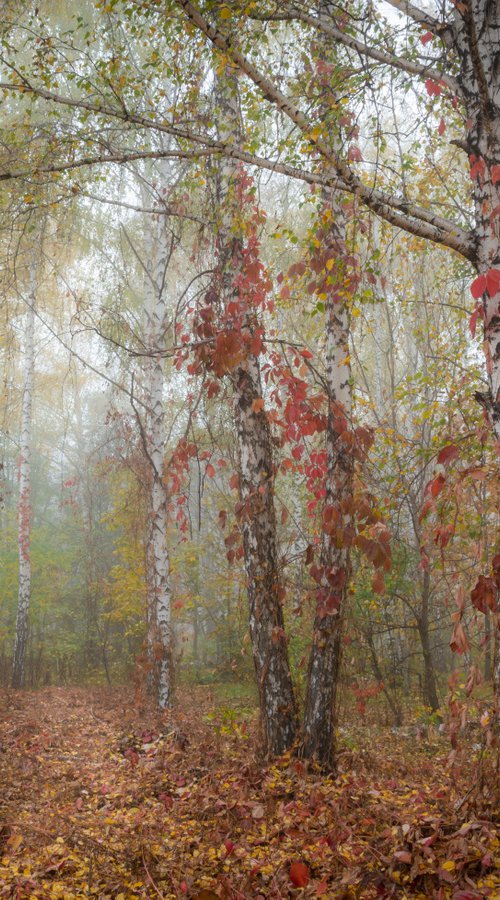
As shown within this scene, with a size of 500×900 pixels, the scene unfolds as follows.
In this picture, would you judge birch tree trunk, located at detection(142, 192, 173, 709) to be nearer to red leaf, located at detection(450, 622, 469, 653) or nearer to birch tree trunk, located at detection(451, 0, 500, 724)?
birch tree trunk, located at detection(451, 0, 500, 724)

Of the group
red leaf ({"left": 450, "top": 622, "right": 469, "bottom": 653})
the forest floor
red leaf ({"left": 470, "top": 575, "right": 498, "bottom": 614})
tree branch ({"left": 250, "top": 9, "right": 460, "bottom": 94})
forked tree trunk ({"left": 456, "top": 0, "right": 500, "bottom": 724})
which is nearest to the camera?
red leaf ({"left": 450, "top": 622, "right": 469, "bottom": 653})

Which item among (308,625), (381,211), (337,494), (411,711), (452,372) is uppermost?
(452,372)

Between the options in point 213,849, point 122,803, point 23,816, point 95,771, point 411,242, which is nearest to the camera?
point 213,849

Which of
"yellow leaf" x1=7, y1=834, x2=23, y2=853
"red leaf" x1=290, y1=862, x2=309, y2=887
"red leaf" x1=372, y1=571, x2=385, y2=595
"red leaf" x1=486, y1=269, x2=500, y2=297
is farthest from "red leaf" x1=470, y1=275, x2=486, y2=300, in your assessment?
"yellow leaf" x1=7, y1=834, x2=23, y2=853

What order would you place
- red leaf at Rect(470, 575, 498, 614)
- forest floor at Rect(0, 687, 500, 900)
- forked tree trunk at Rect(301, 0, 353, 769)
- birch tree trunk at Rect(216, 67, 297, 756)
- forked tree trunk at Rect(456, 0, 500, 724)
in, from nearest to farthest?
red leaf at Rect(470, 575, 498, 614) < forked tree trunk at Rect(456, 0, 500, 724) < forest floor at Rect(0, 687, 500, 900) < forked tree trunk at Rect(301, 0, 353, 769) < birch tree trunk at Rect(216, 67, 297, 756)

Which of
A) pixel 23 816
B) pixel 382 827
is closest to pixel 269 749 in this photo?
pixel 382 827

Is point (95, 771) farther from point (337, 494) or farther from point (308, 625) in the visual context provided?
point (308, 625)

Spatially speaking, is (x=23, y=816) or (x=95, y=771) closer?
(x=23, y=816)

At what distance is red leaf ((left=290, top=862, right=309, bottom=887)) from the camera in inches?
119

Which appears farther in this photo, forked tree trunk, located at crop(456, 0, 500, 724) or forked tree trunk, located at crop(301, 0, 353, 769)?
forked tree trunk, located at crop(301, 0, 353, 769)

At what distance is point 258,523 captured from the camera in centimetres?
505

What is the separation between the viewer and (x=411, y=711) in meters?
8.73

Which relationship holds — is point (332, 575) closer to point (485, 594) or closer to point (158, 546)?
point (485, 594)

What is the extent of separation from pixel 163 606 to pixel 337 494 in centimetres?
409
